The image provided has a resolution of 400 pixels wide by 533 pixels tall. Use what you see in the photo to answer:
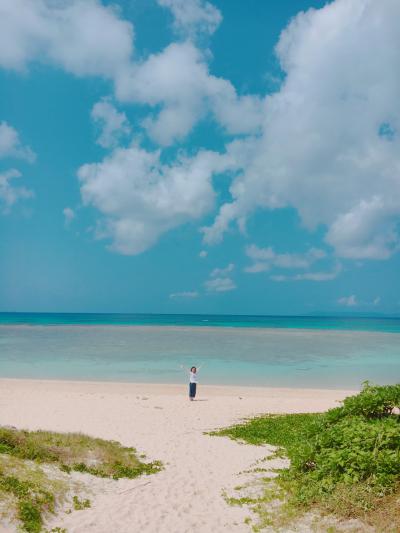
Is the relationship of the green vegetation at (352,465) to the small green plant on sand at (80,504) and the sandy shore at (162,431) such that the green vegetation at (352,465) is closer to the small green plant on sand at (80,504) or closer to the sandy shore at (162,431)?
the sandy shore at (162,431)

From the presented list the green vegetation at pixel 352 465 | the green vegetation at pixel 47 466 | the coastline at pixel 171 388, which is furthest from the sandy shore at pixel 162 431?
the green vegetation at pixel 352 465

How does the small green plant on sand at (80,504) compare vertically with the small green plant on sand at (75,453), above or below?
below

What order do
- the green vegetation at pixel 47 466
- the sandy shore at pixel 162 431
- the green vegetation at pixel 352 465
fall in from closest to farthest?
the green vegetation at pixel 352 465 < the green vegetation at pixel 47 466 < the sandy shore at pixel 162 431

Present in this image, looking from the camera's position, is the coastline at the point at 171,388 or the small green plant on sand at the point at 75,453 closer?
the small green plant on sand at the point at 75,453

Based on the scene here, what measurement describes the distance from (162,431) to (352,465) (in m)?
10.3

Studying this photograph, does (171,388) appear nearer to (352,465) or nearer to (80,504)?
(80,504)

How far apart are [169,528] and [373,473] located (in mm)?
4201

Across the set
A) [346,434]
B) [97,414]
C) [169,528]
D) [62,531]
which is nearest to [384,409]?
[346,434]

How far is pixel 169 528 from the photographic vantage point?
908 cm

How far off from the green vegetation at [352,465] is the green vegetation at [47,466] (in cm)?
424

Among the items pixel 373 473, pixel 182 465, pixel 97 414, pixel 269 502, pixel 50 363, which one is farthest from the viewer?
pixel 50 363

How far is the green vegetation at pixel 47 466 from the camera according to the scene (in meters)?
9.09

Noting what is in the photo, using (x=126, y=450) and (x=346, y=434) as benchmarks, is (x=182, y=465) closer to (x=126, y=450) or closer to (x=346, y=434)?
(x=126, y=450)

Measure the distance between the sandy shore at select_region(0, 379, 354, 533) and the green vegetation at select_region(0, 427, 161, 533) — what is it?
0.48 m
